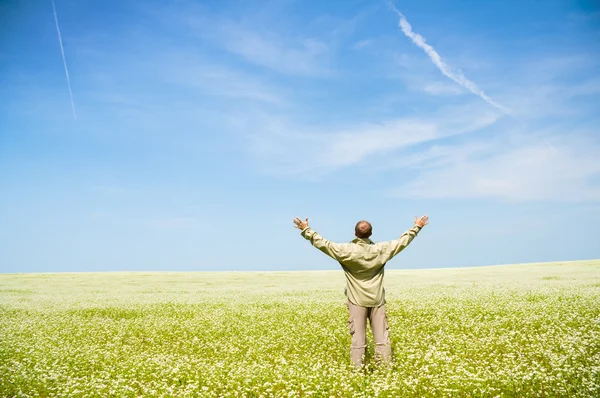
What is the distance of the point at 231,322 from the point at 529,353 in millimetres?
11815

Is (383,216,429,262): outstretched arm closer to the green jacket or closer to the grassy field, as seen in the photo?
the green jacket

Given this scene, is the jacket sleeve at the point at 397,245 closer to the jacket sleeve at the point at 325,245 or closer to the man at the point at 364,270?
the man at the point at 364,270

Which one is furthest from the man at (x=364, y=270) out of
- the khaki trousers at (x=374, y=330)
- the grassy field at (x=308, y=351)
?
the grassy field at (x=308, y=351)

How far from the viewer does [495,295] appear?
904 inches

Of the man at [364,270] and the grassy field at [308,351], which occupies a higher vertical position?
the man at [364,270]

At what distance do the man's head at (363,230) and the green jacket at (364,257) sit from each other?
11 centimetres

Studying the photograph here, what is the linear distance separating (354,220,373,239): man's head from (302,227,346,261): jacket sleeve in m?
0.55

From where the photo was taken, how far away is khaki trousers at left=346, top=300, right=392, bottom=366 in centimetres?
1041

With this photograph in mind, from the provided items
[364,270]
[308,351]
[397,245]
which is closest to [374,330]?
[364,270]

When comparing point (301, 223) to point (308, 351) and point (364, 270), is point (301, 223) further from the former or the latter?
point (308, 351)

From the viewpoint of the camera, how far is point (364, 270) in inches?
406

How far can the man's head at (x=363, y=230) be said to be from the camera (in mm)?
10477

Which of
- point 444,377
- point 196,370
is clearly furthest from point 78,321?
point 444,377

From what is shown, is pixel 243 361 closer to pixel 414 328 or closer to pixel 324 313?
A: pixel 414 328
